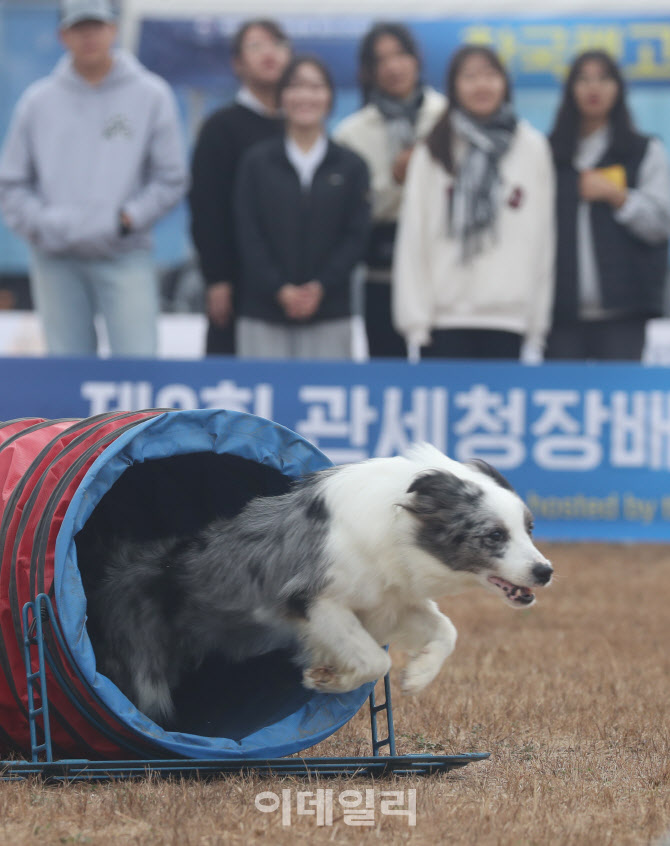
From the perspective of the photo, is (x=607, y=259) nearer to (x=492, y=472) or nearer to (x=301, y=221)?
(x=301, y=221)

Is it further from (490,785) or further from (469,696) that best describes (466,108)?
(490,785)

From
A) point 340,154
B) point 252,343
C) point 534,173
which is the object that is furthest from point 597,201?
point 252,343

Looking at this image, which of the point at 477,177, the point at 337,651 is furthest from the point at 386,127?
the point at 337,651

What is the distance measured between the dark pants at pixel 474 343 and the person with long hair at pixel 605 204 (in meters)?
0.40

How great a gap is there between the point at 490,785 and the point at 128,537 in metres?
1.63

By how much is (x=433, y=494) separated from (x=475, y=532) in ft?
0.57

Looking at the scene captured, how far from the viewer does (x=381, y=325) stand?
30.7 feet

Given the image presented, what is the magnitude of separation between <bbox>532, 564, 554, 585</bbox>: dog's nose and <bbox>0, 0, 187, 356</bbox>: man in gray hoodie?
18.4ft

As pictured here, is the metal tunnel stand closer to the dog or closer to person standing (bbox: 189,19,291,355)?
the dog

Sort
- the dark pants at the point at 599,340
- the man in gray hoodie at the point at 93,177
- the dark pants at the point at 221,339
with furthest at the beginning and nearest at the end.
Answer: the dark pants at the point at 221,339 → the dark pants at the point at 599,340 → the man in gray hoodie at the point at 93,177

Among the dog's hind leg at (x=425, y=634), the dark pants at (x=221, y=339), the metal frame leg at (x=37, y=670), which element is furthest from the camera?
the dark pants at (x=221, y=339)

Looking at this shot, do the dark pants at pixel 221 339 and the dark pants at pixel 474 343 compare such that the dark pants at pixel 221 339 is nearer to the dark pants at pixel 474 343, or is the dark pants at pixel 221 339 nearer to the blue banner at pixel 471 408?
the blue banner at pixel 471 408

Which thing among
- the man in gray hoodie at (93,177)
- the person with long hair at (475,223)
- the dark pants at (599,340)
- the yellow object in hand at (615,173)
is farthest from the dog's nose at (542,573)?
the man in gray hoodie at (93,177)

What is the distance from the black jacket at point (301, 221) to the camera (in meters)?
8.80
